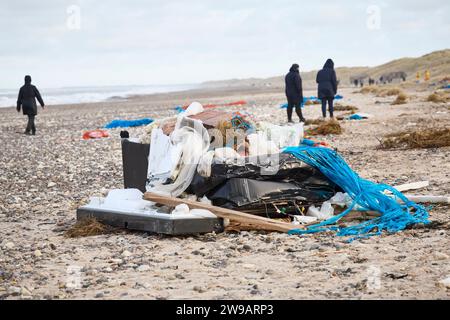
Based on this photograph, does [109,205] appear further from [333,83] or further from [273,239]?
[333,83]

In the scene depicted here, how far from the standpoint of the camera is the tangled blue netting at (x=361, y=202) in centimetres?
550

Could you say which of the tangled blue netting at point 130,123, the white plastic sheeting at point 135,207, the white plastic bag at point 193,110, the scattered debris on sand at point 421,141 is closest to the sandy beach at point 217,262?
the white plastic sheeting at point 135,207

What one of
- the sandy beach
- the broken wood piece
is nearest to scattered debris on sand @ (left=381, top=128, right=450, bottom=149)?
the sandy beach

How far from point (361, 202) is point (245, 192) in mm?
1131

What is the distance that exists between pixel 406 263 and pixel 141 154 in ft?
11.3

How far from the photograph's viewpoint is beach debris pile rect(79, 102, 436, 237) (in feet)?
18.6

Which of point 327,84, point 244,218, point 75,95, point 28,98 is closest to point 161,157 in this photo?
point 244,218

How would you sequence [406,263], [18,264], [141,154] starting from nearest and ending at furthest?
[406,263] < [18,264] < [141,154]

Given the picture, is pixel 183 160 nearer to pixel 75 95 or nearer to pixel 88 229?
pixel 88 229

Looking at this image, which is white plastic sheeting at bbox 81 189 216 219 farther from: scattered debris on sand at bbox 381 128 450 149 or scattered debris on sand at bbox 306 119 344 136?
scattered debris on sand at bbox 306 119 344 136

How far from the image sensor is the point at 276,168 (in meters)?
6.07

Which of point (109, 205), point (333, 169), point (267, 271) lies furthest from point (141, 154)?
point (267, 271)

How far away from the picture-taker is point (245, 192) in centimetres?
591

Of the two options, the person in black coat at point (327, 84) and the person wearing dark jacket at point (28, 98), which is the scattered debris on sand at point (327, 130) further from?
the person wearing dark jacket at point (28, 98)
